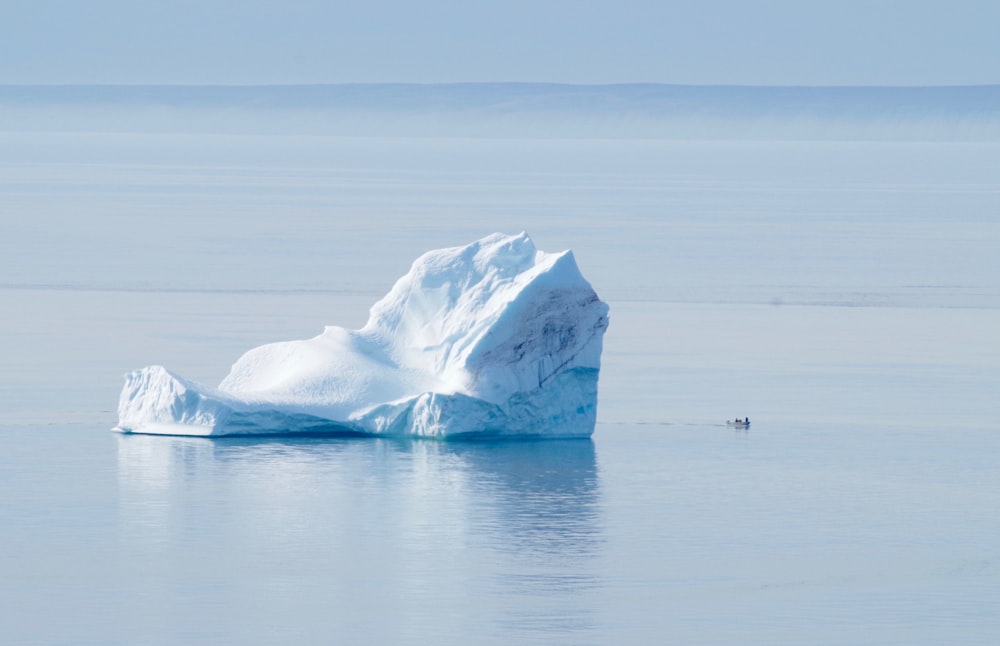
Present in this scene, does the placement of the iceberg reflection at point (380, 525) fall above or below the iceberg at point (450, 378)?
below

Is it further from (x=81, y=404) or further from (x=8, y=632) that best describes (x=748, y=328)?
(x=8, y=632)

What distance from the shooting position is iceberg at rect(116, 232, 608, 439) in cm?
1603

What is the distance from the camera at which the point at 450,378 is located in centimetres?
1620

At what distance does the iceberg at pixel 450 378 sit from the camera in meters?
16.0

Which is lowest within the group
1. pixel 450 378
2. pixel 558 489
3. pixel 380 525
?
pixel 380 525

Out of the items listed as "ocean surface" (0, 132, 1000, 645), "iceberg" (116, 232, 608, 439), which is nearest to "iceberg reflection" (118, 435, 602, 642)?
"ocean surface" (0, 132, 1000, 645)

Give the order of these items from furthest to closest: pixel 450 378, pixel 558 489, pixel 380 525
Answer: pixel 450 378, pixel 558 489, pixel 380 525

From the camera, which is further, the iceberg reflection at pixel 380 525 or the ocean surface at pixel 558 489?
→ the iceberg reflection at pixel 380 525

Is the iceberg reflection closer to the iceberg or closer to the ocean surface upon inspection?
the ocean surface

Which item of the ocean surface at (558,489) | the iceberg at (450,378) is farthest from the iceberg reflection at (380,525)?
the iceberg at (450,378)

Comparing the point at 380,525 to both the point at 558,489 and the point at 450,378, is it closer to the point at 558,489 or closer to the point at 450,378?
the point at 558,489

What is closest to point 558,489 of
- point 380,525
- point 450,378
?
point 380,525

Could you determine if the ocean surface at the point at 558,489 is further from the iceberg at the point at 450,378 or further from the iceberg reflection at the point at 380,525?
the iceberg at the point at 450,378

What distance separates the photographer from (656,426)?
17281 mm
